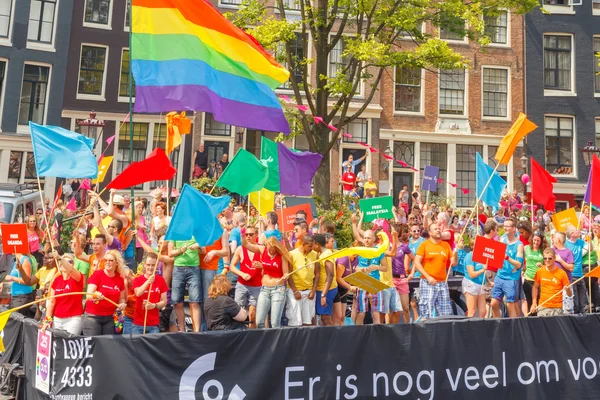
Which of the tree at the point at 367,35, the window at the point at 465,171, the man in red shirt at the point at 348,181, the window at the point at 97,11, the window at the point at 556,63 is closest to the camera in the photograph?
the tree at the point at 367,35

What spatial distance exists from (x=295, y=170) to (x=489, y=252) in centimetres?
360

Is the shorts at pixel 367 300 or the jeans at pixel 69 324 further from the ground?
the shorts at pixel 367 300

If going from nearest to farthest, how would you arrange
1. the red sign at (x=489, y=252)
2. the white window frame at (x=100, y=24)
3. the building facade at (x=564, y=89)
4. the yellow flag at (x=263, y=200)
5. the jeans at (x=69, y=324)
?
the jeans at (x=69, y=324), the red sign at (x=489, y=252), the yellow flag at (x=263, y=200), the white window frame at (x=100, y=24), the building facade at (x=564, y=89)

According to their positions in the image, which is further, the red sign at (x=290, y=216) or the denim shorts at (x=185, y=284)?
the red sign at (x=290, y=216)

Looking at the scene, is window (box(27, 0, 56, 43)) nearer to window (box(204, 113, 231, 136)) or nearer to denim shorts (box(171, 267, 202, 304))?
window (box(204, 113, 231, 136))

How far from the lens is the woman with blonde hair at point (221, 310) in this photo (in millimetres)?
8461

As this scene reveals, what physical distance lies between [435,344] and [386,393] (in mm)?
890

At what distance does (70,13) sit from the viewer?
2819 cm

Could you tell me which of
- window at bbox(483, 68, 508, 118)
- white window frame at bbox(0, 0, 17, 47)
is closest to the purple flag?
window at bbox(483, 68, 508, 118)

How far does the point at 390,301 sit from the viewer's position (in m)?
11.4

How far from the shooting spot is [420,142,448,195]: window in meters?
29.5

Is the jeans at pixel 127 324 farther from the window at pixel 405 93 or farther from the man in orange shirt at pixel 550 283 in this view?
the window at pixel 405 93

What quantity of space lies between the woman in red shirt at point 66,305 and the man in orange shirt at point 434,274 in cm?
528

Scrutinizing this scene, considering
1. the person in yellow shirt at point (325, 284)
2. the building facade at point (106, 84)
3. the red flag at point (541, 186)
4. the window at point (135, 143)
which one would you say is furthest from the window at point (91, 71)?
the person in yellow shirt at point (325, 284)
